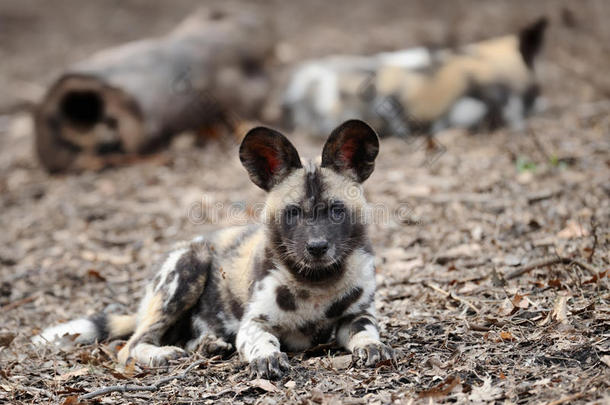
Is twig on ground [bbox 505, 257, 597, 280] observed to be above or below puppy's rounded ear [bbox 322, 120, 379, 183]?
below

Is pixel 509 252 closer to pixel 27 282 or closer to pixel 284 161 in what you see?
pixel 284 161

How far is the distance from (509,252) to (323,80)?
4.98m

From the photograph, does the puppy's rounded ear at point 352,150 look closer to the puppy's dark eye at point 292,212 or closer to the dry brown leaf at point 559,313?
the puppy's dark eye at point 292,212

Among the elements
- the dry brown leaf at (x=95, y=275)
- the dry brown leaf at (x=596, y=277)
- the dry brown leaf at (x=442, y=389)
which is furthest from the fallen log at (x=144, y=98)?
the dry brown leaf at (x=442, y=389)

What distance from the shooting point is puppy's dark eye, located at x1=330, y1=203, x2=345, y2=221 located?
4.10m

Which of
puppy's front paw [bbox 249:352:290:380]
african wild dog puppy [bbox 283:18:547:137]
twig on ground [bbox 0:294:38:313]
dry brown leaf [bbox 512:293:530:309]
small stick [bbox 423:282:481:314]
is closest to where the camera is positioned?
puppy's front paw [bbox 249:352:290:380]

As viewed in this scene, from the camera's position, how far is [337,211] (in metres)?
4.12

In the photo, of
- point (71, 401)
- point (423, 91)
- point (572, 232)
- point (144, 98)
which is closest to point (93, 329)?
point (71, 401)

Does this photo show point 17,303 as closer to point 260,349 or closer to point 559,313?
point 260,349

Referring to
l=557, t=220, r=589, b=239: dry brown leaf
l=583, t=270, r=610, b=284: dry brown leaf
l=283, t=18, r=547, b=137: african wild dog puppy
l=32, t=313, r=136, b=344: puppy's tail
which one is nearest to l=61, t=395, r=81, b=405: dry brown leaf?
l=32, t=313, r=136, b=344: puppy's tail

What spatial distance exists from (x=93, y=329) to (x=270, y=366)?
5.25 ft

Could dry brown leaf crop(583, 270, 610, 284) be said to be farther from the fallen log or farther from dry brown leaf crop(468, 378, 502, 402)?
the fallen log

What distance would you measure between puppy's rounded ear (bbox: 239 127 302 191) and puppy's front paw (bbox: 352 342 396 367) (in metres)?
1.06

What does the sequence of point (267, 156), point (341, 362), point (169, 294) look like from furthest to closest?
1. point (169, 294)
2. point (267, 156)
3. point (341, 362)
